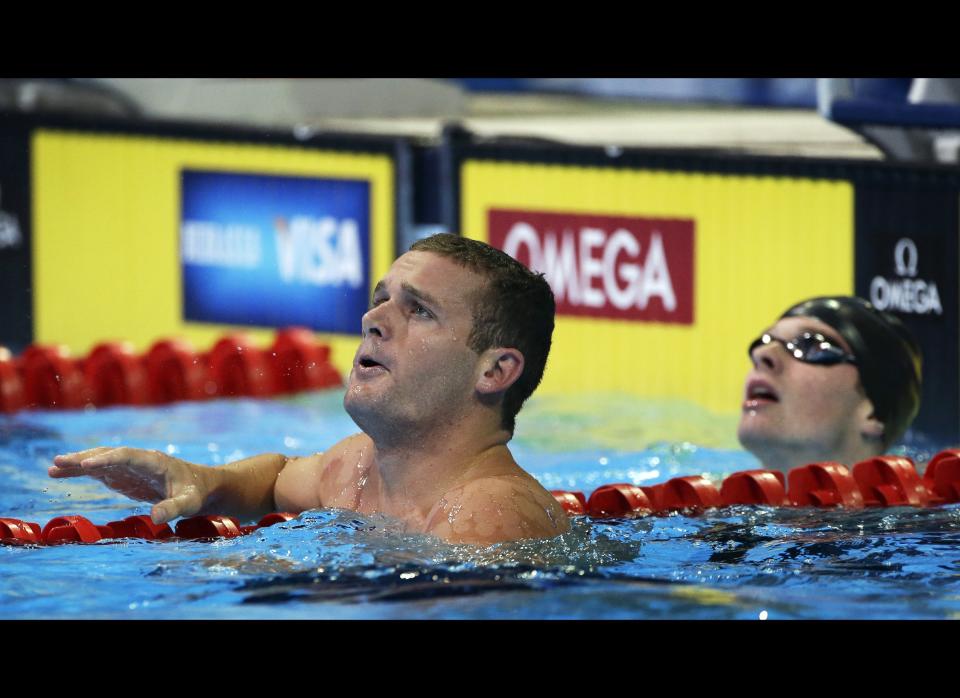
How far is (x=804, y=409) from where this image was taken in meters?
5.18

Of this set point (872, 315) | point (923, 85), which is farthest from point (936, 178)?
point (872, 315)

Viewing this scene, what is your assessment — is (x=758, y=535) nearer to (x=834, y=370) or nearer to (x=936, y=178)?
(x=834, y=370)

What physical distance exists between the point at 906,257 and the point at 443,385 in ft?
10.3

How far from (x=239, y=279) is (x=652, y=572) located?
15.6 ft

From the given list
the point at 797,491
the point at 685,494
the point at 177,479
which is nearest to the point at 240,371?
the point at 685,494

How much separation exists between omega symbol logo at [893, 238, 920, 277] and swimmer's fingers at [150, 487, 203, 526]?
3267 mm

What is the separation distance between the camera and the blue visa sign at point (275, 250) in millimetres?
7961

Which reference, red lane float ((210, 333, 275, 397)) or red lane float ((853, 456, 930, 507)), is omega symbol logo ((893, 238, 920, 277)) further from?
red lane float ((210, 333, 275, 397))

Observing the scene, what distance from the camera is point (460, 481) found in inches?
150

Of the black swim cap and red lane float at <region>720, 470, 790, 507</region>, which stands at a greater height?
the black swim cap

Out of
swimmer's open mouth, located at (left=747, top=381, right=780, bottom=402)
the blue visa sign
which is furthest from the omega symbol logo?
the blue visa sign

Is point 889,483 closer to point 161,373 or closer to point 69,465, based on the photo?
point 69,465

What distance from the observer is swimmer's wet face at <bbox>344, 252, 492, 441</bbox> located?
3775 mm

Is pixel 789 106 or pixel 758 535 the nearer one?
pixel 758 535
